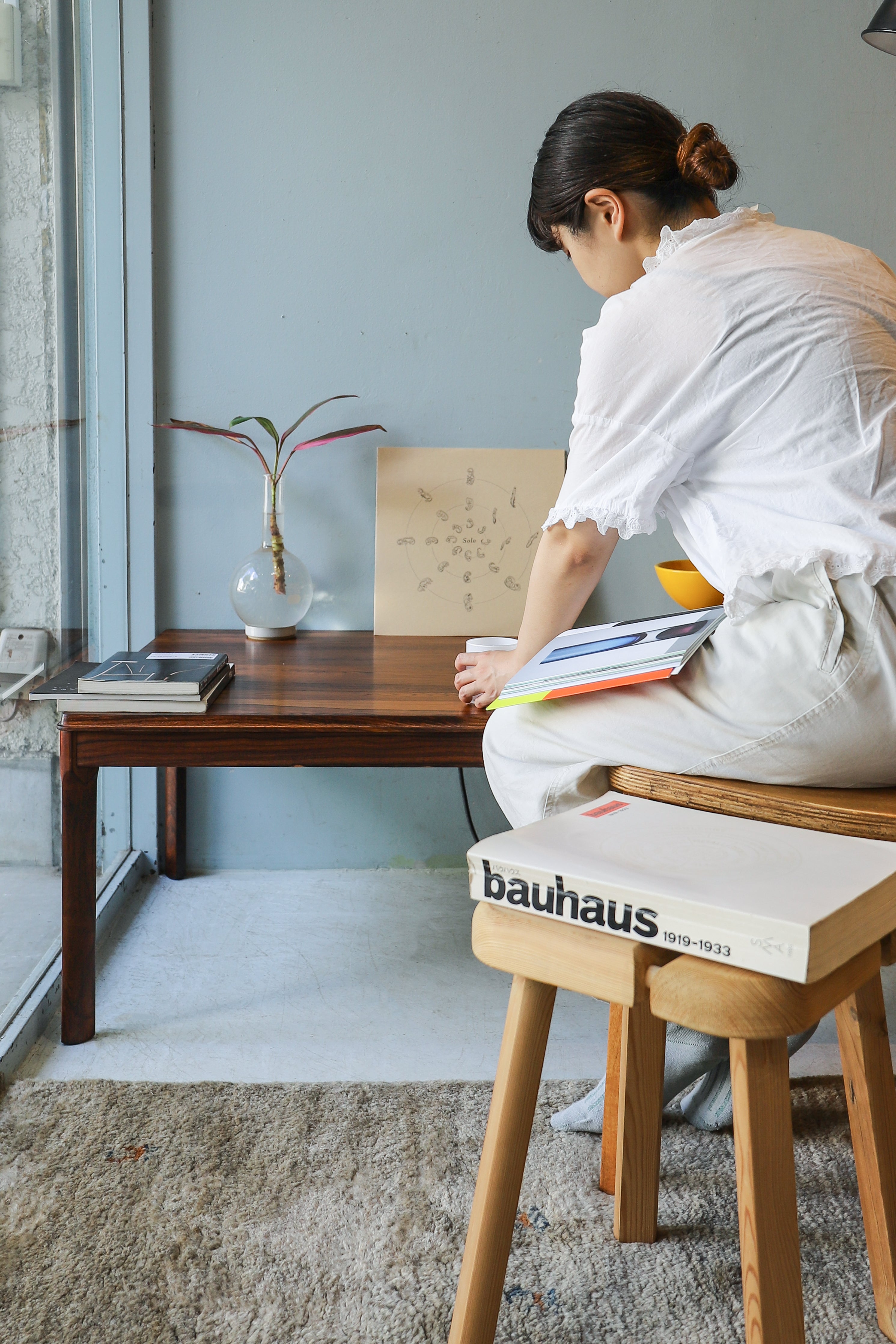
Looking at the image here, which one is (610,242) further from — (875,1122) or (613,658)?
(875,1122)

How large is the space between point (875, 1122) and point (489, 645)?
86 cm

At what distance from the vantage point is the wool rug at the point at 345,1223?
962 mm

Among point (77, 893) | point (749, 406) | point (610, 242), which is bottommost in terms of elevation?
point (77, 893)

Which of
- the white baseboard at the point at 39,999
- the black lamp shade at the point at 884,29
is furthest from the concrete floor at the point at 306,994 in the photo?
the black lamp shade at the point at 884,29

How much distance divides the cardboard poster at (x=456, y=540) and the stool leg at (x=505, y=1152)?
124 centimetres

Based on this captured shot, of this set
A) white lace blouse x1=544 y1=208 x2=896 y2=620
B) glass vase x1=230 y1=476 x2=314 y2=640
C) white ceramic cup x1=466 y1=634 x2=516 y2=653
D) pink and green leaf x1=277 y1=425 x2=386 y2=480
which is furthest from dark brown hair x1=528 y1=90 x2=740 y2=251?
glass vase x1=230 y1=476 x2=314 y2=640

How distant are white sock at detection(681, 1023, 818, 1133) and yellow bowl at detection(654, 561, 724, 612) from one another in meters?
0.75

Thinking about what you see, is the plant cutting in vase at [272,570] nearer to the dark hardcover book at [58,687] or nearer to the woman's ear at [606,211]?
the dark hardcover book at [58,687]

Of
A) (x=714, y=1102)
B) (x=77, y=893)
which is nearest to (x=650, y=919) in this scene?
(x=714, y=1102)

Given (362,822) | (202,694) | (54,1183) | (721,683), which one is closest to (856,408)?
(721,683)

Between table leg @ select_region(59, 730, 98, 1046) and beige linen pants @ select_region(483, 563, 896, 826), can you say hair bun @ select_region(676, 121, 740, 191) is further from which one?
table leg @ select_region(59, 730, 98, 1046)

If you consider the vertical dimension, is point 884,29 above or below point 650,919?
above

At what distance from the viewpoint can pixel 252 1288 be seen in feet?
3.26

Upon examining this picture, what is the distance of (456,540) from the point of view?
2000mm
